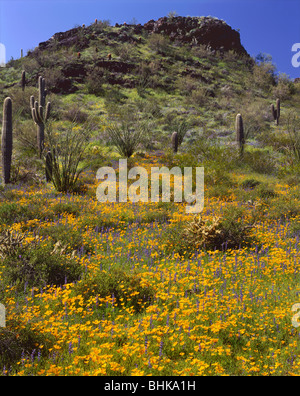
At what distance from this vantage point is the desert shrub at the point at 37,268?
4.83 metres

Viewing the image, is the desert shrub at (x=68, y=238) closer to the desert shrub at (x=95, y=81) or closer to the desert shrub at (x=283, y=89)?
the desert shrub at (x=95, y=81)

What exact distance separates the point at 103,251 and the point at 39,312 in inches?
93.2

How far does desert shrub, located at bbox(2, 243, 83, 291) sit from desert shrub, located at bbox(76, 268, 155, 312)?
0.41m

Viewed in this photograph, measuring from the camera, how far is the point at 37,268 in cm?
501

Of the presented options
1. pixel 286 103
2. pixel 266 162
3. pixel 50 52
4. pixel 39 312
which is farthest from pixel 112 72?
pixel 39 312

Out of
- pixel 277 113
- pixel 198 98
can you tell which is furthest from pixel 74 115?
pixel 277 113

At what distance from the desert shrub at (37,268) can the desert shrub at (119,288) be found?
41 centimetres

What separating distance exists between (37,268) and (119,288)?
141 centimetres

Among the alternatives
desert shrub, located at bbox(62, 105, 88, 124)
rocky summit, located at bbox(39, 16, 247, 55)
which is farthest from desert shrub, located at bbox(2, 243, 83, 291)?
rocky summit, located at bbox(39, 16, 247, 55)

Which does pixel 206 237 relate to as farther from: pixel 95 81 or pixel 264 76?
pixel 264 76

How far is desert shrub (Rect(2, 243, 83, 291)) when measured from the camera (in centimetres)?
483

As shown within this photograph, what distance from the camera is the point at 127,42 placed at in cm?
5009

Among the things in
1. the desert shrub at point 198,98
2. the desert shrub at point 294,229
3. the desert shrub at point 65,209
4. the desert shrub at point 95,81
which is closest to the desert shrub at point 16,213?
the desert shrub at point 65,209

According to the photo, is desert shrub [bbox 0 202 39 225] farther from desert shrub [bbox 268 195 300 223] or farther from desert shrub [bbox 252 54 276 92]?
desert shrub [bbox 252 54 276 92]
